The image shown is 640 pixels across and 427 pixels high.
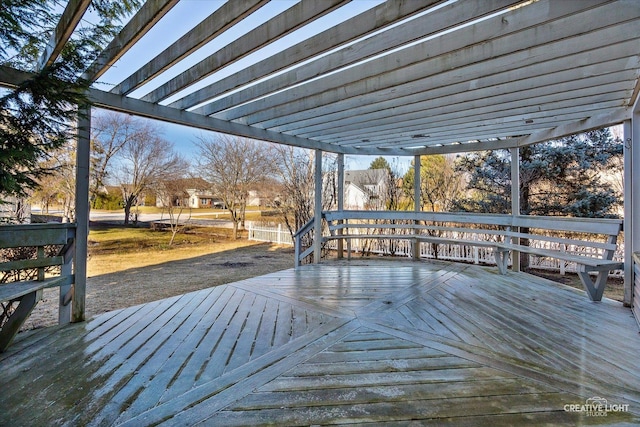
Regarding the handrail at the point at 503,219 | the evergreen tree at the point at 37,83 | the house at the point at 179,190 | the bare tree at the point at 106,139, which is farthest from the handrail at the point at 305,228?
the house at the point at 179,190

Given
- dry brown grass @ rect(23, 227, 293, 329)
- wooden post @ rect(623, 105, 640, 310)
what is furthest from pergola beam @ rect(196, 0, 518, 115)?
dry brown grass @ rect(23, 227, 293, 329)

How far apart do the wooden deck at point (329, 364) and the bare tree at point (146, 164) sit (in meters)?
9.80

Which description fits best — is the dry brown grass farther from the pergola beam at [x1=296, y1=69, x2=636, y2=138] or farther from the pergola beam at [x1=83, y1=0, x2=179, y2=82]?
the pergola beam at [x1=296, y1=69, x2=636, y2=138]

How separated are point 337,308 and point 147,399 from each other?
177cm

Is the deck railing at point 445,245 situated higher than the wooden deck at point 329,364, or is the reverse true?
the deck railing at point 445,245

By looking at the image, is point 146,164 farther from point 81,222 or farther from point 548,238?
point 548,238

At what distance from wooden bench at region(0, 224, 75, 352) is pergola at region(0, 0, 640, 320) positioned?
87 millimetres

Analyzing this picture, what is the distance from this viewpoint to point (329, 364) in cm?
192

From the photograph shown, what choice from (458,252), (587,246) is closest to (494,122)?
(587,246)

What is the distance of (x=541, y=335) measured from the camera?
93.0 inches

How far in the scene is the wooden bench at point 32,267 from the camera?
207 centimetres

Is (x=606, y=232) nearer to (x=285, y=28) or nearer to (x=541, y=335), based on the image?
(x=541, y=335)

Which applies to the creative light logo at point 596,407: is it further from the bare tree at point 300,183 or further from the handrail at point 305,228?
the bare tree at point 300,183

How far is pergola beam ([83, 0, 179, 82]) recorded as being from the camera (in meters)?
1.68
